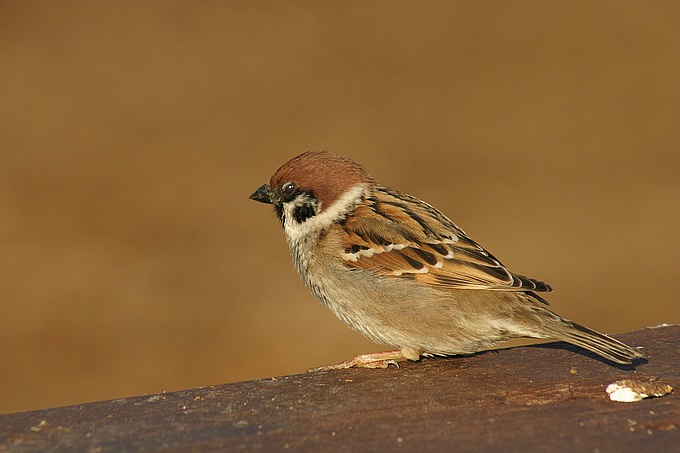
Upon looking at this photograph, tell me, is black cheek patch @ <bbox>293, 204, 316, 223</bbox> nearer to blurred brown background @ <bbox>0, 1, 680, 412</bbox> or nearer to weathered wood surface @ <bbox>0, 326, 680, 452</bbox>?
weathered wood surface @ <bbox>0, 326, 680, 452</bbox>

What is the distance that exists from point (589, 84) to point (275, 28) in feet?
A: 15.8

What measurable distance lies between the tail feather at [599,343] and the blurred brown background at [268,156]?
4838 millimetres

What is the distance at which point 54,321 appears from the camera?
938 centimetres

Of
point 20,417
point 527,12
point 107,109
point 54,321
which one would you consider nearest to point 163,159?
point 107,109

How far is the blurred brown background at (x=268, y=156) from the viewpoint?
30.0ft

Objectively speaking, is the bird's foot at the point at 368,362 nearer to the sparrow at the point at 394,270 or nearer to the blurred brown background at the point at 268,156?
the sparrow at the point at 394,270

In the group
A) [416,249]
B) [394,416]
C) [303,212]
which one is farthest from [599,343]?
[303,212]

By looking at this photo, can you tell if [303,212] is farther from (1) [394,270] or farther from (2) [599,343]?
(2) [599,343]

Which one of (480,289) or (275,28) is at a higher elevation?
(275,28)

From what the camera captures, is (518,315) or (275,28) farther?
(275,28)

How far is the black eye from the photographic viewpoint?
470 cm

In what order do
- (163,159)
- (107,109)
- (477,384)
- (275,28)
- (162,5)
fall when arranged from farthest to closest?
(162,5)
(275,28)
(107,109)
(163,159)
(477,384)

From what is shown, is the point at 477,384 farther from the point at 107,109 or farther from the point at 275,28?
the point at 275,28

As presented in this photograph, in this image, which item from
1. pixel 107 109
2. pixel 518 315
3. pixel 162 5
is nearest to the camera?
pixel 518 315
